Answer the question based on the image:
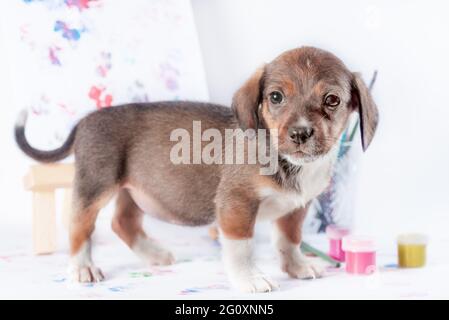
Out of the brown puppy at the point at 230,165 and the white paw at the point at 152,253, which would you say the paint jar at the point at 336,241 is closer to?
the brown puppy at the point at 230,165

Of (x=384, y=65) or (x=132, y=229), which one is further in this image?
(x=384, y=65)

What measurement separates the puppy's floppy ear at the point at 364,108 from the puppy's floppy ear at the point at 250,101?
14.4 inches

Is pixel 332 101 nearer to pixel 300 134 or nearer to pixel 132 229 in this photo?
pixel 300 134

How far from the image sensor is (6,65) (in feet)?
13.3

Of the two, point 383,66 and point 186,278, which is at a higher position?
point 383,66

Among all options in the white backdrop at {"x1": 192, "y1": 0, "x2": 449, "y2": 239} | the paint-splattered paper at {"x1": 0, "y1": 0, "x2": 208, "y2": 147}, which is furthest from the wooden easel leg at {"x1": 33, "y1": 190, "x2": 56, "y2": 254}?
the white backdrop at {"x1": 192, "y1": 0, "x2": 449, "y2": 239}

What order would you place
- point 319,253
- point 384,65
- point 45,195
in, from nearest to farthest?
point 319,253
point 45,195
point 384,65

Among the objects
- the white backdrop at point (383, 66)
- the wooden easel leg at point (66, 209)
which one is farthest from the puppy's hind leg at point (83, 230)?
the white backdrop at point (383, 66)

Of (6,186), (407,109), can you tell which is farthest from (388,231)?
(6,186)

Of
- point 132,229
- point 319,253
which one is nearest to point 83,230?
point 132,229

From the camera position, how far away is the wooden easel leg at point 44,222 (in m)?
3.65

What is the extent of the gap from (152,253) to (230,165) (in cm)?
73

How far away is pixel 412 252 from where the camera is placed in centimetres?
327

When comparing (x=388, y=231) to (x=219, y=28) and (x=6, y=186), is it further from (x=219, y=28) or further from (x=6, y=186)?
(x=6, y=186)
